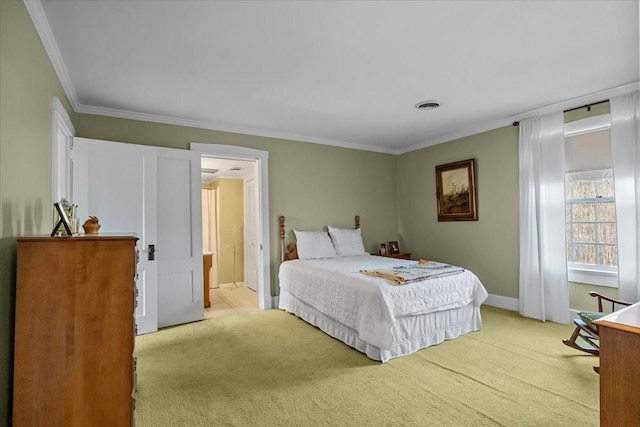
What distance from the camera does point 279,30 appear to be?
7.35 feet

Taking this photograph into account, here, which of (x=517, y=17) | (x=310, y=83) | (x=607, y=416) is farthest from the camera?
(x=310, y=83)

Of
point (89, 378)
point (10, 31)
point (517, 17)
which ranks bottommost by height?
point (89, 378)

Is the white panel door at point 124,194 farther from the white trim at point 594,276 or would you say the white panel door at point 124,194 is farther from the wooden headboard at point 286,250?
the white trim at point 594,276

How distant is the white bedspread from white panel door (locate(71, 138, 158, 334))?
1.75m

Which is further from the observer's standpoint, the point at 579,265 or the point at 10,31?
the point at 579,265

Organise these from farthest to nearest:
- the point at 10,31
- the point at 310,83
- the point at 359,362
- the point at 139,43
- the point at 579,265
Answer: the point at 579,265, the point at 310,83, the point at 359,362, the point at 139,43, the point at 10,31

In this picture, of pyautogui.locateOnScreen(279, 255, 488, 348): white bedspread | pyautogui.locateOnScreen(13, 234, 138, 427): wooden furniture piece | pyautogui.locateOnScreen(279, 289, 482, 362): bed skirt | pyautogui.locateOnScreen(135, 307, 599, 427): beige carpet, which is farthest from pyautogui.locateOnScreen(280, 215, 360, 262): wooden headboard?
pyautogui.locateOnScreen(13, 234, 138, 427): wooden furniture piece

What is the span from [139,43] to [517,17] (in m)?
2.63

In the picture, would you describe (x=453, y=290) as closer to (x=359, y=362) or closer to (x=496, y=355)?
(x=496, y=355)

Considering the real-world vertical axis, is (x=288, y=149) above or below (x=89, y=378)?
above

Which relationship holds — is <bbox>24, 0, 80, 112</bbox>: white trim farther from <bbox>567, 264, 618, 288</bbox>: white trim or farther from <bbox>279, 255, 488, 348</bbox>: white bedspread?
<bbox>567, 264, 618, 288</bbox>: white trim

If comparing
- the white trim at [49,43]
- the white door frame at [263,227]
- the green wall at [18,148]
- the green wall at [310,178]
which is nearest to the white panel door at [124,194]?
the green wall at [310,178]

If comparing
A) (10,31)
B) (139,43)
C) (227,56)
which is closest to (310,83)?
(227,56)

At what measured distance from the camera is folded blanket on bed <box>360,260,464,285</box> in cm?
310
